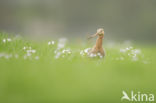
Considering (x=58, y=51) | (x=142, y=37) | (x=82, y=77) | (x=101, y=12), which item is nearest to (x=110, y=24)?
(x=101, y=12)

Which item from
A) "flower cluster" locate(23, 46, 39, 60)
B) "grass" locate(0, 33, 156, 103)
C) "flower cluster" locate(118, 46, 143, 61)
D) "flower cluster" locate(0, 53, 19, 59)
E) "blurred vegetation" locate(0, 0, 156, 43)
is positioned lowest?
"grass" locate(0, 33, 156, 103)

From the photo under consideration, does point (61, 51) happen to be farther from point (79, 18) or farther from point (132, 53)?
point (79, 18)

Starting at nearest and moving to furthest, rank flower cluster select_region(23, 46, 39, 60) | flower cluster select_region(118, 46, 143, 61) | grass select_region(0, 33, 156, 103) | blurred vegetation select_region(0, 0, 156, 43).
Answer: grass select_region(0, 33, 156, 103)
flower cluster select_region(23, 46, 39, 60)
flower cluster select_region(118, 46, 143, 61)
blurred vegetation select_region(0, 0, 156, 43)

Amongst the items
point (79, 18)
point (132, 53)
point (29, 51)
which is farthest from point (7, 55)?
point (79, 18)

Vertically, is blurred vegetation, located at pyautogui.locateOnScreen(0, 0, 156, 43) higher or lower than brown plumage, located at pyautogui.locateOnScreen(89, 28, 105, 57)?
higher

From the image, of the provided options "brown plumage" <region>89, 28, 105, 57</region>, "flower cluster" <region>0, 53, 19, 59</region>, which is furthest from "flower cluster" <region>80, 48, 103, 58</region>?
"flower cluster" <region>0, 53, 19, 59</region>

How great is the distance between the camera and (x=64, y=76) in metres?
1.03

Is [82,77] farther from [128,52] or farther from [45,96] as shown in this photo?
[128,52]

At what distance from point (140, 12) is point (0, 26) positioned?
93 cm

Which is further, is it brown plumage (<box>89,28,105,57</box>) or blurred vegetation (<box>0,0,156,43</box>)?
blurred vegetation (<box>0,0,156,43</box>)

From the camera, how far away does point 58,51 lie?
116 cm

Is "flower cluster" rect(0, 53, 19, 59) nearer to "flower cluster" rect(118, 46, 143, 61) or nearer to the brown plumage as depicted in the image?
the brown plumage

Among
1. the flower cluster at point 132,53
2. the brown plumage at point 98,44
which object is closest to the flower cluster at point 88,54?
the brown plumage at point 98,44

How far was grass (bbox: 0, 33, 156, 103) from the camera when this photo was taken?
0.98 meters
